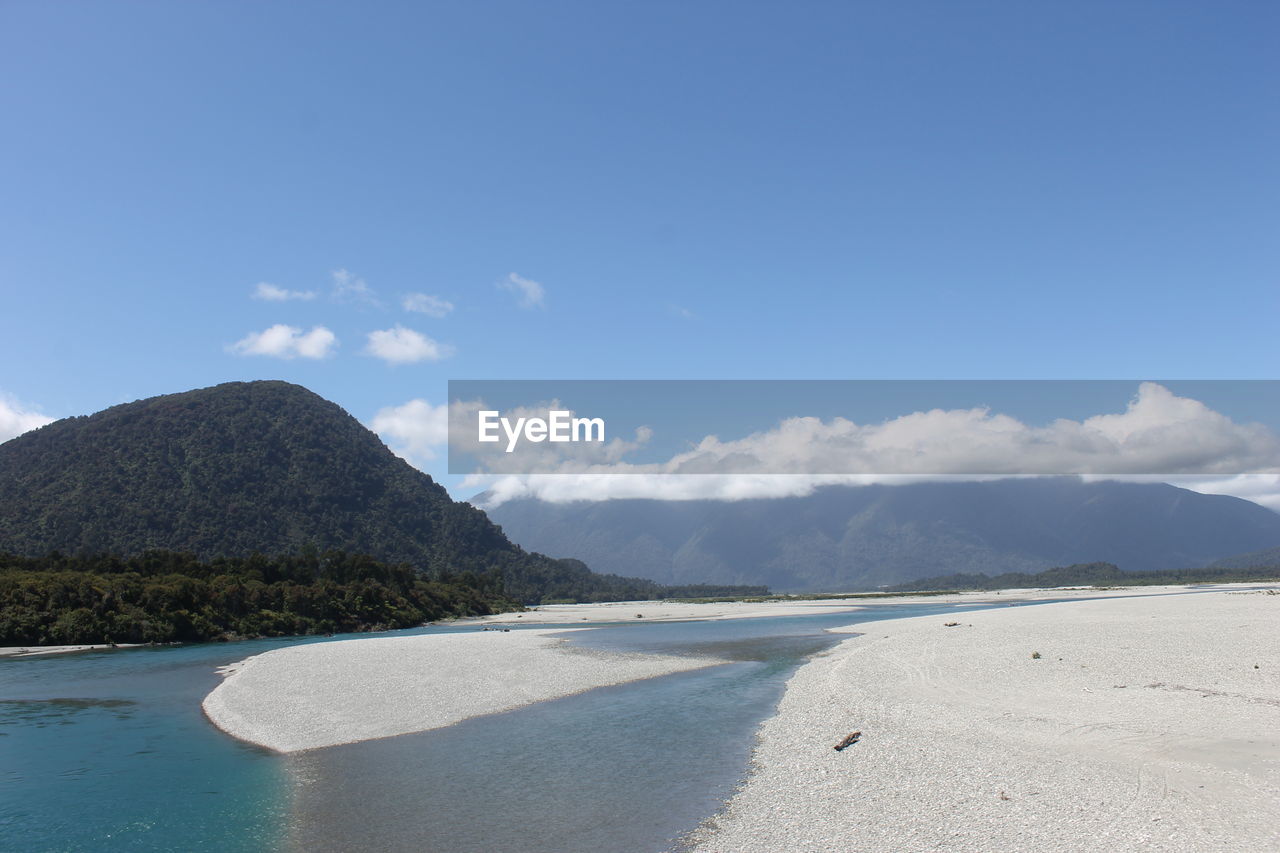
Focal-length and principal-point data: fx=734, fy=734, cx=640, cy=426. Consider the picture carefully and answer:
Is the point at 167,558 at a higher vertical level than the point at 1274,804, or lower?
higher

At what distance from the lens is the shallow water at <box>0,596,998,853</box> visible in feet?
54.9

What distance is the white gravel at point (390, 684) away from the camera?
2866cm

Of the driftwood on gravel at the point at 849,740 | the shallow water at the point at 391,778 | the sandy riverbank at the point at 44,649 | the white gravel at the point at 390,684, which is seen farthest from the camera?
the sandy riverbank at the point at 44,649

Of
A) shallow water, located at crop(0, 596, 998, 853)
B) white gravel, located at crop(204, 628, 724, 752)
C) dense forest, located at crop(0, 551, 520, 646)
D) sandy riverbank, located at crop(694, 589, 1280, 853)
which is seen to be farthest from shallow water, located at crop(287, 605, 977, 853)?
dense forest, located at crop(0, 551, 520, 646)

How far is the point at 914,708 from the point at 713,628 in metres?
59.3

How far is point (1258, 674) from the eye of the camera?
28062 millimetres

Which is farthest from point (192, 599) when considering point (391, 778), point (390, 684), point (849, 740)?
point (849, 740)

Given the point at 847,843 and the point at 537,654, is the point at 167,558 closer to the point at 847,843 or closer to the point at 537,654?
the point at 537,654

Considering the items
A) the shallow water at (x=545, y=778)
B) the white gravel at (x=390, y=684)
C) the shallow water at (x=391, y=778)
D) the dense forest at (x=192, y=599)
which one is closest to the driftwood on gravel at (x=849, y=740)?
the shallow water at (x=391, y=778)

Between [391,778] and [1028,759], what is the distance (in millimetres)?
17415

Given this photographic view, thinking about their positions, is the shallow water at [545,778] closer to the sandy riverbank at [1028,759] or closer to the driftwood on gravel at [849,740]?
the sandy riverbank at [1028,759]

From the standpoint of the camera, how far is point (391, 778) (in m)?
21.1

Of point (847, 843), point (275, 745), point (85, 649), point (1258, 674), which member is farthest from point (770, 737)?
point (85, 649)

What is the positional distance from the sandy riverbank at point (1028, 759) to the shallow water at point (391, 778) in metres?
2.09
